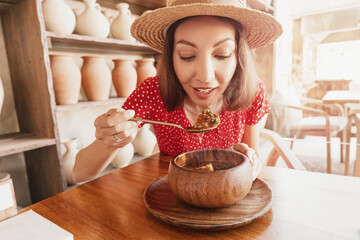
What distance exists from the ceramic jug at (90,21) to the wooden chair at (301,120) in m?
2.69

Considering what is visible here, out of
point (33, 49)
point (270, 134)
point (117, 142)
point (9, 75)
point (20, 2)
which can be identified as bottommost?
point (270, 134)

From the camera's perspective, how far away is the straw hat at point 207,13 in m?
1.00

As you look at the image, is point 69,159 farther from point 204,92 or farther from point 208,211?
point 208,211

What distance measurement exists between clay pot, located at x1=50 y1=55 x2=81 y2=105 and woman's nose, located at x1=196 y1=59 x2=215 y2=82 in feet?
4.14

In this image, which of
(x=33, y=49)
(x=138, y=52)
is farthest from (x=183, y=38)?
(x=138, y=52)

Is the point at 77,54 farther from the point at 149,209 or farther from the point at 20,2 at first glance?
the point at 149,209

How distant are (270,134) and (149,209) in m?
1.35

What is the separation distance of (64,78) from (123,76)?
1.90 feet

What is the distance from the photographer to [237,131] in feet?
4.91

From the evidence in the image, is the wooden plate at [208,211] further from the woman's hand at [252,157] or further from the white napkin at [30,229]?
the white napkin at [30,229]

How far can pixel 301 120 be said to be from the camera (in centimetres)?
386

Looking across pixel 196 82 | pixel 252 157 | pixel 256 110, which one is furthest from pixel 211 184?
pixel 256 110

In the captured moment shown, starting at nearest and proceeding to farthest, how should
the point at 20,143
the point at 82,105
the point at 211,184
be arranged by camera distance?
the point at 211,184, the point at 20,143, the point at 82,105

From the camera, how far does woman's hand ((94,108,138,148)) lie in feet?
3.03
